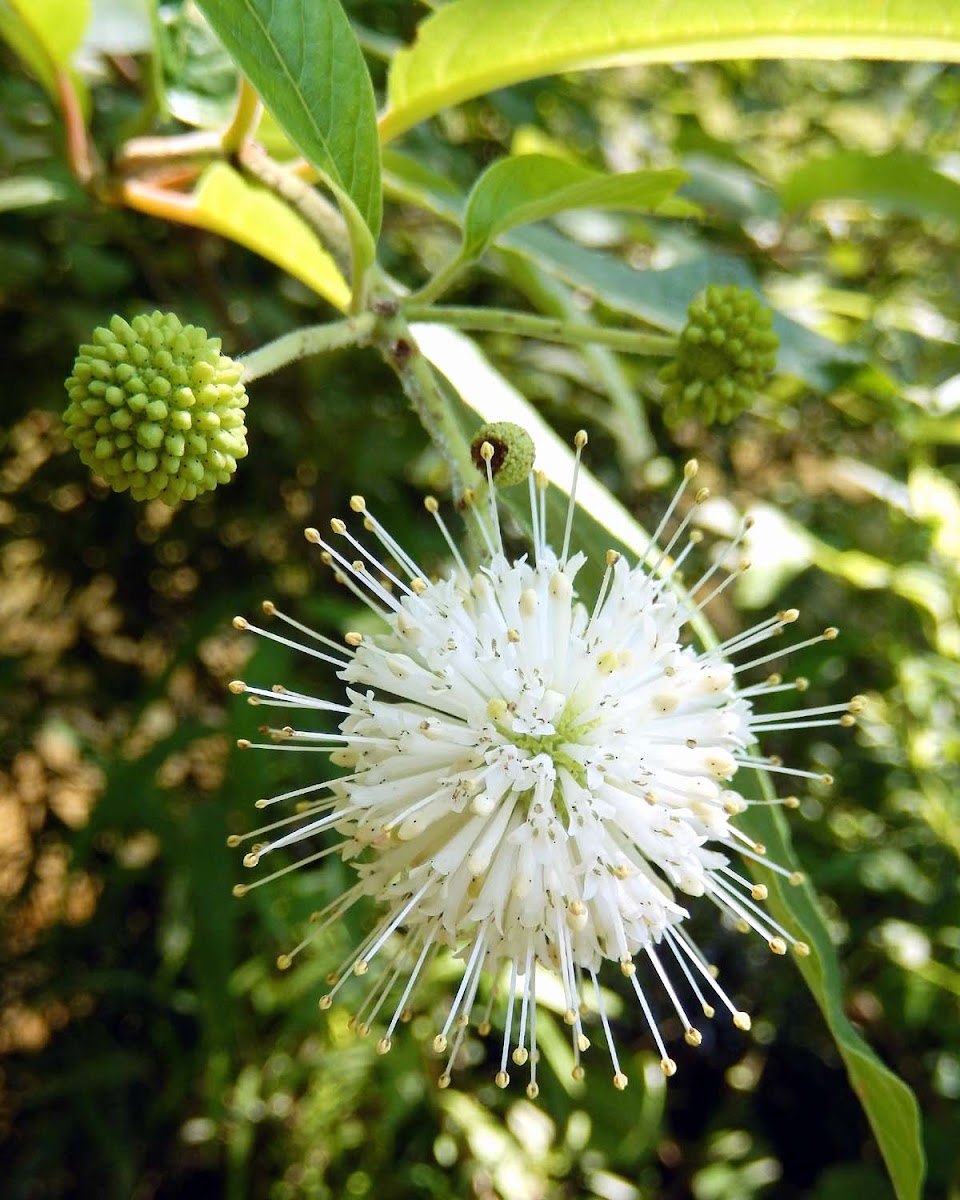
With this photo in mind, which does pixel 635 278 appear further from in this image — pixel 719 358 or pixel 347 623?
pixel 347 623

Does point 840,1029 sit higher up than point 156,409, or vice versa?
point 156,409

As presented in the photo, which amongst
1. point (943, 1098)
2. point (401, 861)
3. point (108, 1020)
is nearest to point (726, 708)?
point (401, 861)

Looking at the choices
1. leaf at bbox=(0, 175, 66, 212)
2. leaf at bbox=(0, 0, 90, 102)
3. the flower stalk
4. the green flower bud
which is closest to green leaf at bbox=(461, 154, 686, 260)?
the flower stalk

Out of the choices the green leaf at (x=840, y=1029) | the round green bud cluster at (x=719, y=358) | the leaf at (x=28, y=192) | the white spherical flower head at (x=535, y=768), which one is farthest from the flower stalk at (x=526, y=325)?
the leaf at (x=28, y=192)

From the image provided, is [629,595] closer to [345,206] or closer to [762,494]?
[345,206]

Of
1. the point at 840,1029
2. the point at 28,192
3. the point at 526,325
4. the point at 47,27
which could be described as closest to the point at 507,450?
the point at 526,325

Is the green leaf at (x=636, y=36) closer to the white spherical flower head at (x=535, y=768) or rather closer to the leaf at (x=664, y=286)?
the leaf at (x=664, y=286)
